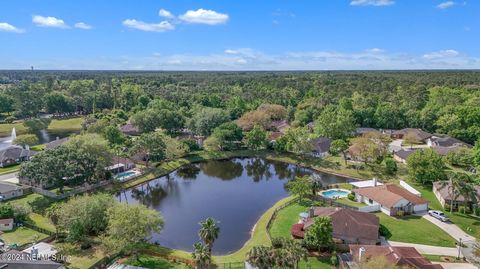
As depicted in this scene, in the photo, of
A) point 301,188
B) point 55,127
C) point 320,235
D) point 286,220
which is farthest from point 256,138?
point 55,127

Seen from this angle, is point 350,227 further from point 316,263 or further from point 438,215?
point 438,215

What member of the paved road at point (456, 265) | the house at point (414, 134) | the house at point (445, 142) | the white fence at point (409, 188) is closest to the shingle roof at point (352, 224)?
the paved road at point (456, 265)

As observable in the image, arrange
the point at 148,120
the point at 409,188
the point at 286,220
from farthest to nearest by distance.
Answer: the point at 148,120, the point at 409,188, the point at 286,220

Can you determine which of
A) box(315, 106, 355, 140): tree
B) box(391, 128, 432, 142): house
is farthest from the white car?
box(391, 128, 432, 142): house

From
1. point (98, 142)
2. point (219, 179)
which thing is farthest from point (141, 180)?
point (219, 179)

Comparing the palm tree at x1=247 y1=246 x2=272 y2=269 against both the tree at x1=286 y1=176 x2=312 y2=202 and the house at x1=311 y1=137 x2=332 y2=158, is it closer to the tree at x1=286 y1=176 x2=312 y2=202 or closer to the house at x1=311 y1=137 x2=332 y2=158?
the tree at x1=286 y1=176 x2=312 y2=202

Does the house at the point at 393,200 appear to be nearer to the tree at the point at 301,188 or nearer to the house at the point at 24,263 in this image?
the tree at the point at 301,188

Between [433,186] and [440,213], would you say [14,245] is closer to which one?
[440,213]
